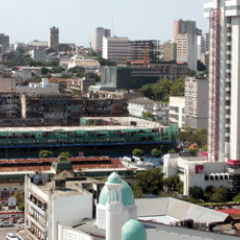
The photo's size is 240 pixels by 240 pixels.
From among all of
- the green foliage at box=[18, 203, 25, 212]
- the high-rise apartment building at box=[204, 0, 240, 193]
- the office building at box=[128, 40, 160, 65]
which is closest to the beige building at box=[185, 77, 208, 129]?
the high-rise apartment building at box=[204, 0, 240, 193]

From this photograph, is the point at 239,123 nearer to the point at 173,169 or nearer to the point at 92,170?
the point at 173,169

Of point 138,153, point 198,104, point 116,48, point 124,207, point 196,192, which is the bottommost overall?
point 196,192

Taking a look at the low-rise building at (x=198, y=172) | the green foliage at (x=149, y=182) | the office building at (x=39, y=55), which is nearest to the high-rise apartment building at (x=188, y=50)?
the office building at (x=39, y=55)

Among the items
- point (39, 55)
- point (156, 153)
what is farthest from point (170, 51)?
point (156, 153)

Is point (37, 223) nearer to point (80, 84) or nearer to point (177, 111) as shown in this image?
point (177, 111)

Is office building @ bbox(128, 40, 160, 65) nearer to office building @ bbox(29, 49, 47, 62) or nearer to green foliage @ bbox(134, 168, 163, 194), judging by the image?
office building @ bbox(29, 49, 47, 62)

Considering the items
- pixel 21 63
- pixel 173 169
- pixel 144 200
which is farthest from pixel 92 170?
pixel 21 63
